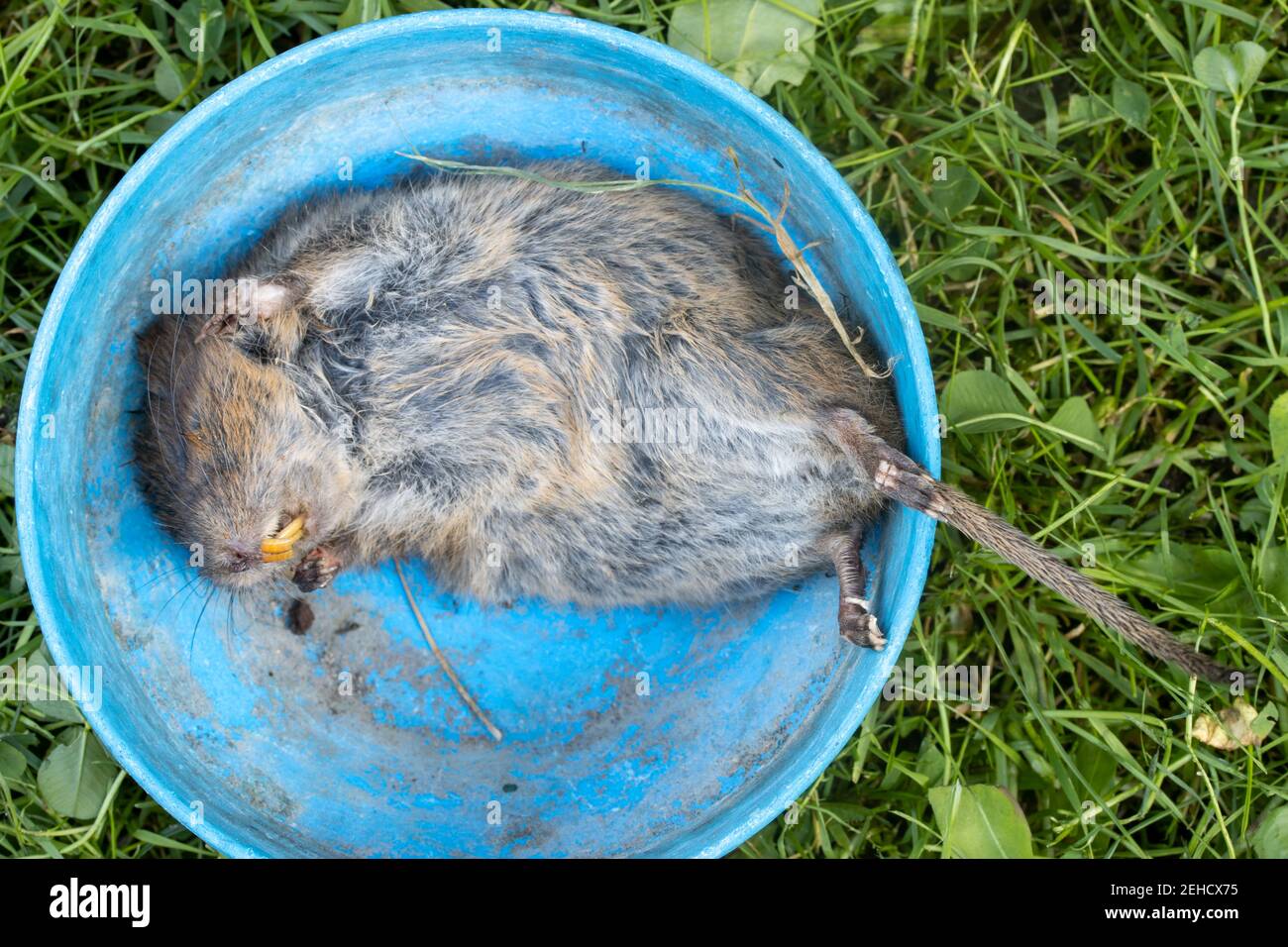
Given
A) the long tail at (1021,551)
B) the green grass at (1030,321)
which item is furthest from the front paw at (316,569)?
the long tail at (1021,551)

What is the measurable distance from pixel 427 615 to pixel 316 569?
2.38 feet

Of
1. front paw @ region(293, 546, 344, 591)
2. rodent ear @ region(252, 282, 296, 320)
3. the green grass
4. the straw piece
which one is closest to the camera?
rodent ear @ region(252, 282, 296, 320)

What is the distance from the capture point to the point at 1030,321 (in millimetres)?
4086

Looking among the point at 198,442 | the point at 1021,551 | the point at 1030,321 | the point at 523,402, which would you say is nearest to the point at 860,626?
the point at 1021,551

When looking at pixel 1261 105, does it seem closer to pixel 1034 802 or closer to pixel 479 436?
pixel 1034 802

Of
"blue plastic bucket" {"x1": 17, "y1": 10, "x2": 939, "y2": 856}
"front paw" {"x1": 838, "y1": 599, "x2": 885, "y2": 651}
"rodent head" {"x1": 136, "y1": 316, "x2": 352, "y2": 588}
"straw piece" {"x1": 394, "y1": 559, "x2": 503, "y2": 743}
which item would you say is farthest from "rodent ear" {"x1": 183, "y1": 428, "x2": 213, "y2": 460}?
"front paw" {"x1": 838, "y1": 599, "x2": 885, "y2": 651}

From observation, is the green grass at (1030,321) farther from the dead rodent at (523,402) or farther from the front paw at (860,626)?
the dead rodent at (523,402)

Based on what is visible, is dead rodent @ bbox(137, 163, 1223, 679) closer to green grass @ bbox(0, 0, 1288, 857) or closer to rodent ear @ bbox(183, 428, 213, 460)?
rodent ear @ bbox(183, 428, 213, 460)

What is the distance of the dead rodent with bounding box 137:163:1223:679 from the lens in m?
3.18

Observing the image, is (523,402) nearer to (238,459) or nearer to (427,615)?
(238,459)

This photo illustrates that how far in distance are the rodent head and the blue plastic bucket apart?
306 mm

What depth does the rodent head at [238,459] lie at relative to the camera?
3170 mm

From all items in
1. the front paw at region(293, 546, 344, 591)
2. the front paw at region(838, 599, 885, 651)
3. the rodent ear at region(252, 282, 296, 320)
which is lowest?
the front paw at region(293, 546, 344, 591)
